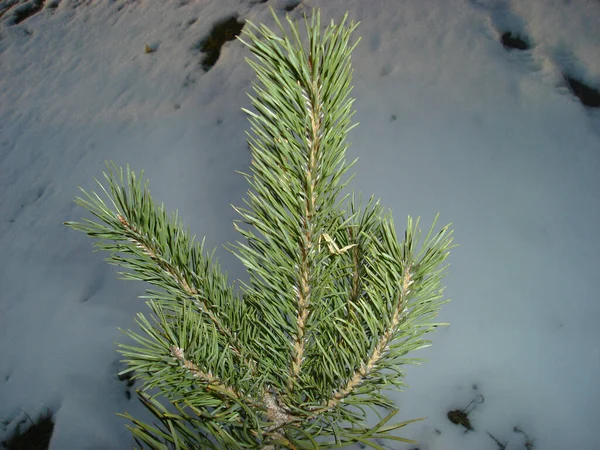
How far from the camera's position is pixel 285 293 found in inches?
16.6

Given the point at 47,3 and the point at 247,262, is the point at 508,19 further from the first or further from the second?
the point at 47,3

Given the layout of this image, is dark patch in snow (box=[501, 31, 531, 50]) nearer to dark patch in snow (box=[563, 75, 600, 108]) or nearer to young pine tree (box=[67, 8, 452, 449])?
dark patch in snow (box=[563, 75, 600, 108])

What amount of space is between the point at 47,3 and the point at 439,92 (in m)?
1.69

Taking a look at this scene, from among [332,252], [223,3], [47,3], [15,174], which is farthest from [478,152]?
[47,3]

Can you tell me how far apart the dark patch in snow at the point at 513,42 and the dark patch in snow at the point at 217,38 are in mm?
792

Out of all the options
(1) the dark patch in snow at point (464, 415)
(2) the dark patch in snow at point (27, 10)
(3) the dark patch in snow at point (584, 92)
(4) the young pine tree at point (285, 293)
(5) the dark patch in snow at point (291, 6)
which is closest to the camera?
(4) the young pine tree at point (285, 293)

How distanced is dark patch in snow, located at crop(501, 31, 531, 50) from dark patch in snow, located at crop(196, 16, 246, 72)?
31.2 inches

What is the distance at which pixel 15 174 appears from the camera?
1.46 meters

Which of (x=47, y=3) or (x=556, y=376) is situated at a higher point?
(x=47, y=3)

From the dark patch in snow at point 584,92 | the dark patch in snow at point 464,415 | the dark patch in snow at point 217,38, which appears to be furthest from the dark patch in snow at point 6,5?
the dark patch in snow at point 464,415

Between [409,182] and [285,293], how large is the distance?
2.54 feet

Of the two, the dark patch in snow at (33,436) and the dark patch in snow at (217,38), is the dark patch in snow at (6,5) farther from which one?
the dark patch in snow at (33,436)

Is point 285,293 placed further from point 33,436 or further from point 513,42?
point 513,42

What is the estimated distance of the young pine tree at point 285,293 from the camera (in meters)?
0.37
